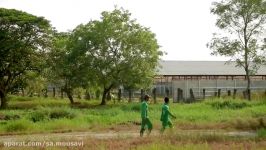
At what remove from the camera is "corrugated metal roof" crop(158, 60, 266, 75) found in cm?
7269

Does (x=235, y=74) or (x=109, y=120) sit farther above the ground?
(x=235, y=74)

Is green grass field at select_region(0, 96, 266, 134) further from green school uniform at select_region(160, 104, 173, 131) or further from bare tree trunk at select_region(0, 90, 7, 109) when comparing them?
bare tree trunk at select_region(0, 90, 7, 109)

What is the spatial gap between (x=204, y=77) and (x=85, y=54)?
105 ft

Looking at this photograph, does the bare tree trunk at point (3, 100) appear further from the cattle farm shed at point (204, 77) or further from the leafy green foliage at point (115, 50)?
the cattle farm shed at point (204, 77)

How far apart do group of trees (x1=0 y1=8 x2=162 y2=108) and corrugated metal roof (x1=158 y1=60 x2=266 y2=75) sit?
85.3 feet

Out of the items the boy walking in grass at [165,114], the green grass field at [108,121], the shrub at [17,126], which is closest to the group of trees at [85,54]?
the green grass field at [108,121]

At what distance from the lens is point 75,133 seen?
74.5 ft

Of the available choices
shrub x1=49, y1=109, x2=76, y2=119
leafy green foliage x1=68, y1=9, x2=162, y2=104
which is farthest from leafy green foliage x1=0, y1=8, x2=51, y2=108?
shrub x1=49, y1=109, x2=76, y2=119

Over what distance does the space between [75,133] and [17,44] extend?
19892mm

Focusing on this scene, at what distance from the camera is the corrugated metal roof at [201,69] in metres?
72.7

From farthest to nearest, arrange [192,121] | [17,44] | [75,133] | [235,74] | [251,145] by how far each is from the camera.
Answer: [235,74] < [17,44] < [192,121] < [75,133] < [251,145]

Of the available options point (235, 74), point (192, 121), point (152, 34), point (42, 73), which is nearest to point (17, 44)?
point (42, 73)

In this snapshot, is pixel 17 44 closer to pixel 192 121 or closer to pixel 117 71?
pixel 117 71

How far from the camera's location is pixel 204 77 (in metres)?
71.9
